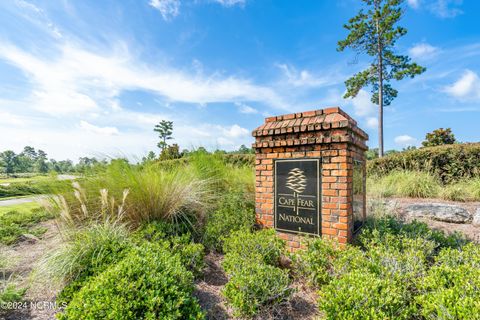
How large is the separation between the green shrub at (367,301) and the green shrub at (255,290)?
1.54 feet

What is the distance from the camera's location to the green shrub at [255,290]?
2.08 metres

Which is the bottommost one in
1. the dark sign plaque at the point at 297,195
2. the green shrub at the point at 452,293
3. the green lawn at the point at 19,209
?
the green lawn at the point at 19,209

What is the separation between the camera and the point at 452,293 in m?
1.69

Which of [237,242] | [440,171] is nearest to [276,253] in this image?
[237,242]

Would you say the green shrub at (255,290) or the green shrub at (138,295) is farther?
the green shrub at (255,290)

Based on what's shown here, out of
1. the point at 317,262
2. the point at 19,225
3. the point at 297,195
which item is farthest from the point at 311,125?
the point at 19,225

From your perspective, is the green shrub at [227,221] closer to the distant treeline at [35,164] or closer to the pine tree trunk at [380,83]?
the distant treeline at [35,164]

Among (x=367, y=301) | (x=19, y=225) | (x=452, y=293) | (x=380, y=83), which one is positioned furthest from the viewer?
(x=380, y=83)

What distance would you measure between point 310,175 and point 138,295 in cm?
250

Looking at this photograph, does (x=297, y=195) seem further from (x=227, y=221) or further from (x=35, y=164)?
(x=35, y=164)

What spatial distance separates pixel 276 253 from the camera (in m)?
2.93

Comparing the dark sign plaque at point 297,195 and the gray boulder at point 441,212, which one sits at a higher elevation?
the dark sign plaque at point 297,195

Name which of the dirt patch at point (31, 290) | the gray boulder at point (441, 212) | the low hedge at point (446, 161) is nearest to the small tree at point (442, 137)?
the low hedge at point (446, 161)

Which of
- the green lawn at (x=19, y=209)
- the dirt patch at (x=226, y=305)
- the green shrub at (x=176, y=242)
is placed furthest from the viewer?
the green lawn at (x=19, y=209)
